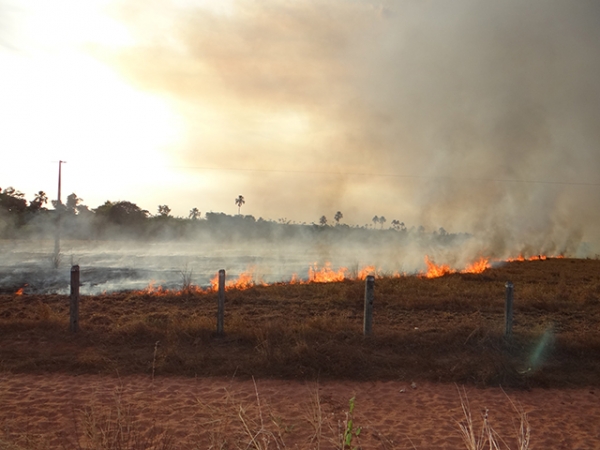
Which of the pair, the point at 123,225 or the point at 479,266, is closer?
the point at 479,266

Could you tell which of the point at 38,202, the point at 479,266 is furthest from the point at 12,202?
the point at 479,266

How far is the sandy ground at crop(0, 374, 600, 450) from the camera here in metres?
4.54

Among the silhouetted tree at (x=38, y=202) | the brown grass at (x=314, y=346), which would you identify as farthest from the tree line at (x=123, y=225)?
the brown grass at (x=314, y=346)

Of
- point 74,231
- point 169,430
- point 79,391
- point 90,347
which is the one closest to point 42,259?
point 74,231

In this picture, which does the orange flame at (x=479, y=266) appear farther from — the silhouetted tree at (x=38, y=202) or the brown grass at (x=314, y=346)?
the silhouetted tree at (x=38, y=202)

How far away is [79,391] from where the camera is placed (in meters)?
6.02

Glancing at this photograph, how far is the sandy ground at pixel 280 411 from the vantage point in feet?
14.9

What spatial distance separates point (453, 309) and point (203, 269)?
59.6 feet

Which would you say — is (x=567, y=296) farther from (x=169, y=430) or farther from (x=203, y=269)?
(x=203, y=269)

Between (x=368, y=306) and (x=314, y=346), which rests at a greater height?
(x=368, y=306)

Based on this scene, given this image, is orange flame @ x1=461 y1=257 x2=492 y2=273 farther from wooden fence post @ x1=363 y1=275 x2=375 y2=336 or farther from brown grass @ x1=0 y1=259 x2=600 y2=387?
wooden fence post @ x1=363 y1=275 x2=375 y2=336

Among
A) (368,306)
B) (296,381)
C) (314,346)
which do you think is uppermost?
(368,306)

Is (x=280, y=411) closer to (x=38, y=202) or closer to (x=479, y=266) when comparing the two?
(x=479, y=266)

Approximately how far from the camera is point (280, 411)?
5.44 m
